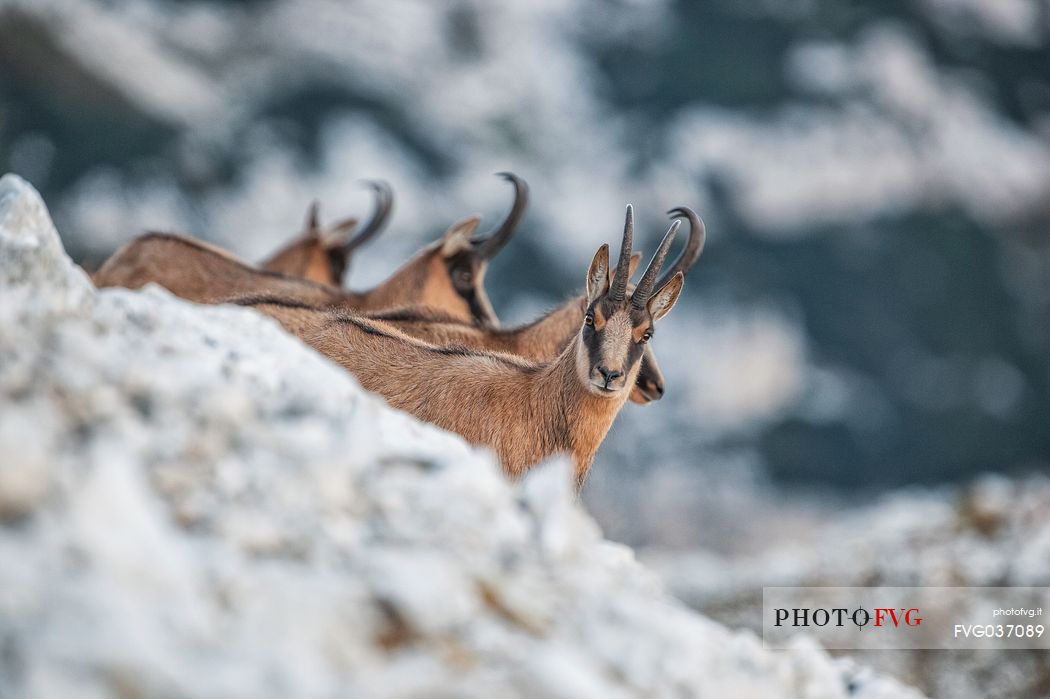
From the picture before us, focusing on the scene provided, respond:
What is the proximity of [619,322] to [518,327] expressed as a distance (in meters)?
2.26

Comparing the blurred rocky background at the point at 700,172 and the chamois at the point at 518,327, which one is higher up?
the blurred rocky background at the point at 700,172

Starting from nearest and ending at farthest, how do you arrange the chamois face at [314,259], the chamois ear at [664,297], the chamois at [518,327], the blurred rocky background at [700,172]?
the chamois ear at [664,297], the chamois at [518,327], the chamois face at [314,259], the blurred rocky background at [700,172]

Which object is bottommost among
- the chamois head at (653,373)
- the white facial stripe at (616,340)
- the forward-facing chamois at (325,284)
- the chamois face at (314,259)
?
the white facial stripe at (616,340)

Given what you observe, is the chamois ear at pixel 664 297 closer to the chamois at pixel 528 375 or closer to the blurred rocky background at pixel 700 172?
the chamois at pixel 528 375

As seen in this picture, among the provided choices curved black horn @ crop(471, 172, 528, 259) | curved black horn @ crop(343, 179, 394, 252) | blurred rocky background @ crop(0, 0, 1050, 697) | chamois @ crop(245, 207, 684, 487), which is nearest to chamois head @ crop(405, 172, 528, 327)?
curved black horn @ crop(471, 172, 528, 259)

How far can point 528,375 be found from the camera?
655 centimetres

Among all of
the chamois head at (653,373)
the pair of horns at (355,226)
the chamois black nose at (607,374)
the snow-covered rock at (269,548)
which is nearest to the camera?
the snow-covered rock at (269,548)

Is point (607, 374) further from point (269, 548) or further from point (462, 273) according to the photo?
point (462, 273)

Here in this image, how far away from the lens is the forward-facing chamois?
367 inches

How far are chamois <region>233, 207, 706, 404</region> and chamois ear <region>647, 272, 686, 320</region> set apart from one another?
0.13m

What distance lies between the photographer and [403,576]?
3.03m

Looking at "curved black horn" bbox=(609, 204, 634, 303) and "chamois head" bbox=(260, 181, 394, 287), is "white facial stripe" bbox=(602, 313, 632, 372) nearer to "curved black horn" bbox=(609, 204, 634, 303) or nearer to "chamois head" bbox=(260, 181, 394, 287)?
"curved black horn" bbox=(609, 204, 634, 303)

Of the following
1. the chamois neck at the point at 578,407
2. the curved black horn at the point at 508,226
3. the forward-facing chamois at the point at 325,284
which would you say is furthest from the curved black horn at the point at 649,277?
the curved black horn at the point at 508,226

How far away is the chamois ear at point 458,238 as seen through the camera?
33.3 feet
